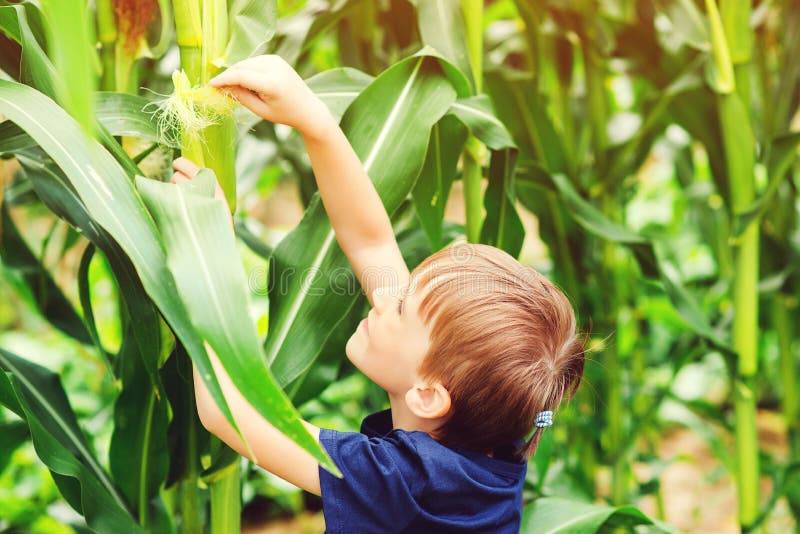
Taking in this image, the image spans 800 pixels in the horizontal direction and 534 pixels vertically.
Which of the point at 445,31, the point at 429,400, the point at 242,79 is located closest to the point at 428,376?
the point at 429,400

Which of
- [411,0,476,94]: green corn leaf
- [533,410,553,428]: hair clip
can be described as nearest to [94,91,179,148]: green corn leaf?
[411,0,476,94]: green corn leaf

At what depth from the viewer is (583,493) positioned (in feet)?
4.44

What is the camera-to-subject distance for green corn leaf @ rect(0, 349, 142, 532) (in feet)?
2.68

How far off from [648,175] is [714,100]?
2205mm

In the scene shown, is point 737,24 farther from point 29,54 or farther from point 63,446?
point 63,446

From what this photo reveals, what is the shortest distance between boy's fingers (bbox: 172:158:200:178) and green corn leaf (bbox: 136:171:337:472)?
0.33 feet

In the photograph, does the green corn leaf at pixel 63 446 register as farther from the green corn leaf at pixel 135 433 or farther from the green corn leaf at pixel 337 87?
the green corn leaf at pixel 337 87

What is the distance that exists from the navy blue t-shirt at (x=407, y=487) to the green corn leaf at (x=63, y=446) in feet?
0.98

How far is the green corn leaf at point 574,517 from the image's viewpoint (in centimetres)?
98

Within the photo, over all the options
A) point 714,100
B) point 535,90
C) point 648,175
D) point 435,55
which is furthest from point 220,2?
point 648,175

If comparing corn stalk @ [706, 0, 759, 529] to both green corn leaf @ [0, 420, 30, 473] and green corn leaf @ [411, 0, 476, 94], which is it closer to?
green corn leaf @ [411, 0, 476, 94]

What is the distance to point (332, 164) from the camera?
0.82 metres

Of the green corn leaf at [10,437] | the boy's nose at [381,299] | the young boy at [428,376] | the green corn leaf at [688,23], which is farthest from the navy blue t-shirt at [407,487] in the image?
the green corn leaf at [688,23]

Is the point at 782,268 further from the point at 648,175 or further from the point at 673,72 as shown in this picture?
the point at 648,175
